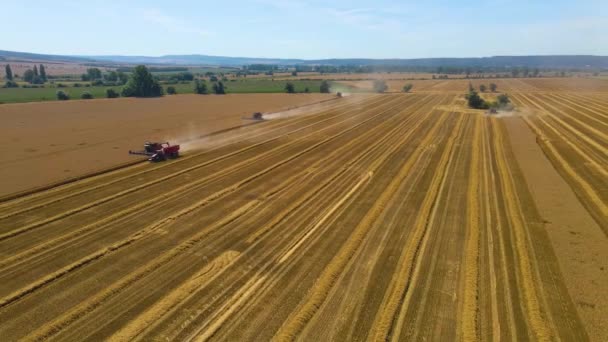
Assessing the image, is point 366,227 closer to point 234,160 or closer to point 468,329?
point 468,329

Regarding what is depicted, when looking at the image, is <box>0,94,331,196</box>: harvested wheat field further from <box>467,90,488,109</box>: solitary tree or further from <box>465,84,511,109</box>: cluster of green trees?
<box>465,84,511,109</box>: cluster of green trees

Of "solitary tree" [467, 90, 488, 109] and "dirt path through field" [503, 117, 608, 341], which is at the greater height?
"solitary tree" [467, 90, 488, 109]

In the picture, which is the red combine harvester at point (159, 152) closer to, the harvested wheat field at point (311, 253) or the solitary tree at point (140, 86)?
the harvested wheat field at point (311, 253)

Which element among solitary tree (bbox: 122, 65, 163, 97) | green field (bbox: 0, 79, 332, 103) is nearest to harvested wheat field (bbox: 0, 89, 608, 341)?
green field (bbox: 0, 79, 332, 103)

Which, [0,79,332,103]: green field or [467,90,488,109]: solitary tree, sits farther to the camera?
[0,79,332,103]: green field

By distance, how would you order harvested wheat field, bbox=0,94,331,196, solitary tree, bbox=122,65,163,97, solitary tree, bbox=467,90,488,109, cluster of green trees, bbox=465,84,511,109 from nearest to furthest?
harvested wheat field, bbox=0,94,331,196 → cluster of green trees, bbox=465,84,511,109 → solitary tree, bbox=467,90,488,109 → solitary tree, bbox=122,65,163,97

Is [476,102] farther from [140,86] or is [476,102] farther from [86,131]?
[140,86]
